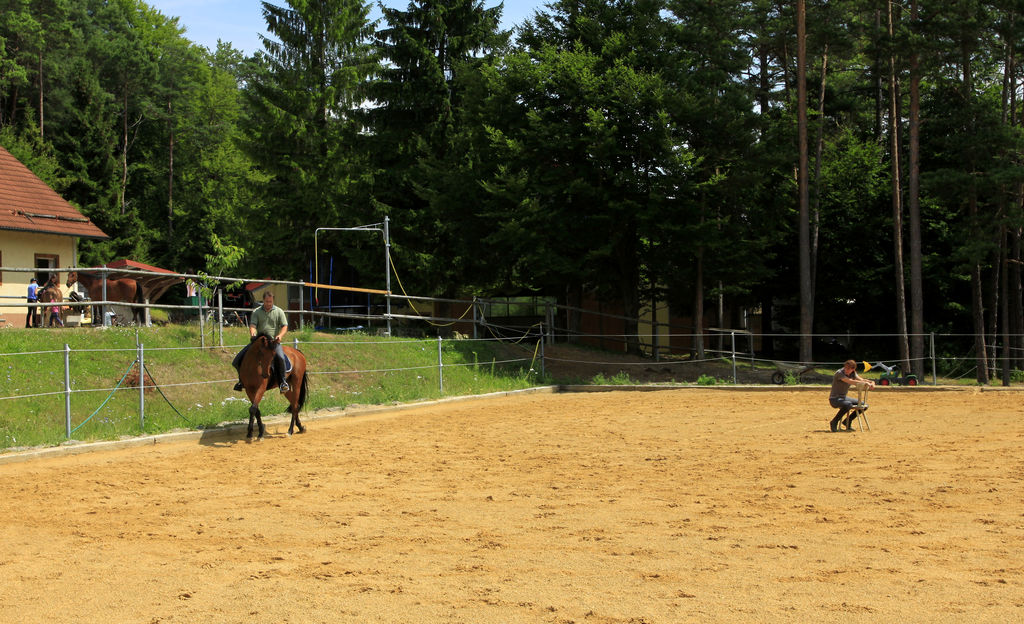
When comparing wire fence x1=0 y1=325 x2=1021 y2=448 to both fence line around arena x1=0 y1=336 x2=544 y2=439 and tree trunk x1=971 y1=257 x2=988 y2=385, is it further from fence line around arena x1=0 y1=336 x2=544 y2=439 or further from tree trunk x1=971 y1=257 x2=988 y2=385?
tree trunk x1=971 y1=257 x2=988 y2=385

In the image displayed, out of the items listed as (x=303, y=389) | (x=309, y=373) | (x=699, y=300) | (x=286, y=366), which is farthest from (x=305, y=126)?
(x=286, y=366)

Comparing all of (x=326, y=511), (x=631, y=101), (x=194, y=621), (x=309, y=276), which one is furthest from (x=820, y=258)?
(x=194, y=621)

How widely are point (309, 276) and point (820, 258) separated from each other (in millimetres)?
23525

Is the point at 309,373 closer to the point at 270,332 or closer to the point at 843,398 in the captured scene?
the point at 270,332

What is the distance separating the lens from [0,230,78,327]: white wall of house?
30.4m

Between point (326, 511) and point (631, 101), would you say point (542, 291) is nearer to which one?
point (631, 101)

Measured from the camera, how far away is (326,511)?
932 cm

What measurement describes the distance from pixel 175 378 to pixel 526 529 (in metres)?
12.3

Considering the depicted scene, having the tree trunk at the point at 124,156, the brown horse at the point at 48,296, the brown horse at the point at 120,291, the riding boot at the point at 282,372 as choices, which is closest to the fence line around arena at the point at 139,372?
the riding boot at the point at 282,372

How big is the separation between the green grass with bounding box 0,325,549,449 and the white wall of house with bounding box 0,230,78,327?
37.1 ft

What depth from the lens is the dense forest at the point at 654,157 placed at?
1215 inches

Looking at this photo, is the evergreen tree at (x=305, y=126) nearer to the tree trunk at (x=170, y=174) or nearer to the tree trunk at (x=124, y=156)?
the tree trunk at (x=124, y=156)

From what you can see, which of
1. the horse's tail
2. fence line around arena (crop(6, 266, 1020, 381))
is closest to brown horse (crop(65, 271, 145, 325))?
fence line around arena (crop(6, 266, 1020, 381))

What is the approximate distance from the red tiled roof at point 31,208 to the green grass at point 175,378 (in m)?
13.2
